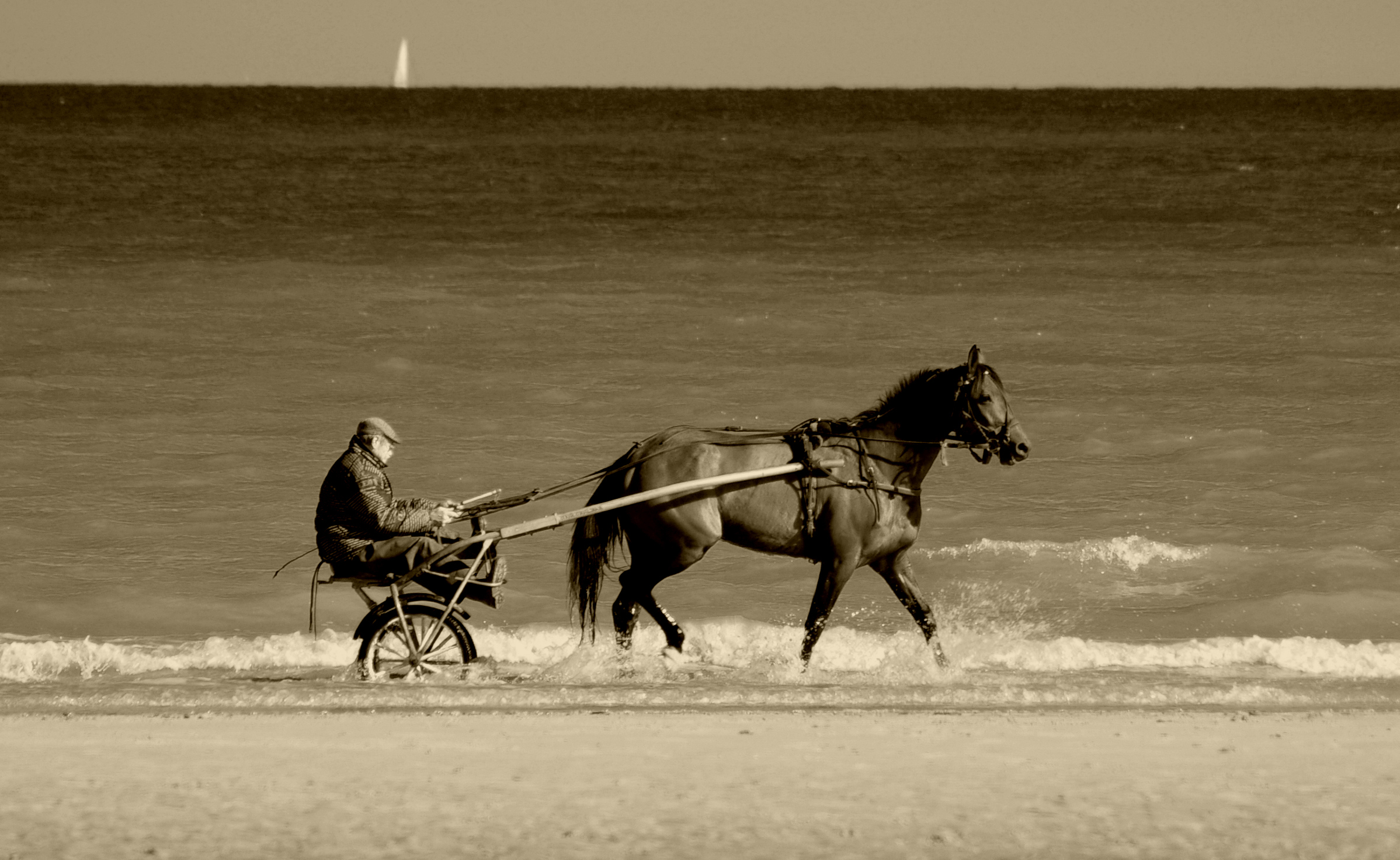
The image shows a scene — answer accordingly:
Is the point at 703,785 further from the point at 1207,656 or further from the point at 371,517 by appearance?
the point at 1207,656

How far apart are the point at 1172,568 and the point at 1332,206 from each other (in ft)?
89.1

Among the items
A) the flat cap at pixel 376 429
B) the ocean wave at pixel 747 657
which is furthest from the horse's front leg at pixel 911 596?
the flat cap at pixel 376 429

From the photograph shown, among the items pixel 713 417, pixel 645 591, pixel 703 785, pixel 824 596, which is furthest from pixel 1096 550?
pixel 703 785

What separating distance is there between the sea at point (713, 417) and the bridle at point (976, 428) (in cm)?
108

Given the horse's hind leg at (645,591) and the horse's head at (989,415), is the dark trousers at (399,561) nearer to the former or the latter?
the horse's hind leg at (645,591)

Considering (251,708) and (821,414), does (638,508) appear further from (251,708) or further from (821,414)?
(821,414)

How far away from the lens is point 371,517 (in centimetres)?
884

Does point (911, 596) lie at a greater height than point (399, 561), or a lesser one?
lesser

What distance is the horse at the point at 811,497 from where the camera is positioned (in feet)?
30.8

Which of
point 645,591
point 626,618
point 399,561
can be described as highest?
point 399,561

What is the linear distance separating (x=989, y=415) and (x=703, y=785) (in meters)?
3.26

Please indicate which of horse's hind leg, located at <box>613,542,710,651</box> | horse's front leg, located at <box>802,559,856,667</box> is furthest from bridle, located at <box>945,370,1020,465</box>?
horse's hind leg, located at <box>613,542,710,651</box>

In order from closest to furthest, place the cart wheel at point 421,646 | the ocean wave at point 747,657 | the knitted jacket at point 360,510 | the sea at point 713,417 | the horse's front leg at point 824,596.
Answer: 1. the knitted jacket at point 360,510
2. the cart wheel at point 421,646
3. the horse's front leg at point 824,596
4. the ocean wave at point 747,657
5. the sea at point 713,417

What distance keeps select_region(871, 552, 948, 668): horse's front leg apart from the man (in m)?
2.11
